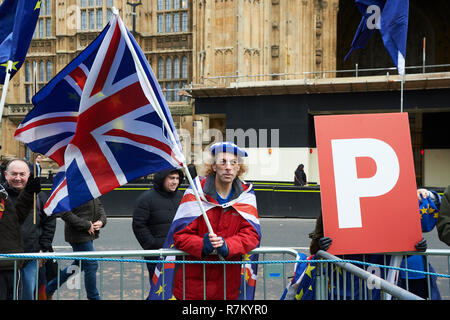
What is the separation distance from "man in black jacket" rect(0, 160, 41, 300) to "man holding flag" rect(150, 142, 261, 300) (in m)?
1.28

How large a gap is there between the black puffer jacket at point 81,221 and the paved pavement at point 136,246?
0.78 meters

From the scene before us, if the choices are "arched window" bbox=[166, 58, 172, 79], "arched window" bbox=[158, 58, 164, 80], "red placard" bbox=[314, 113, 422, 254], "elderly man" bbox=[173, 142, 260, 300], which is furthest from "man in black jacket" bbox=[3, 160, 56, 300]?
"arched window" bbox=[158, 58, 164, 80]

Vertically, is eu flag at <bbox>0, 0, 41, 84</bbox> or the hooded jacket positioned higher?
eu flag at <bbox>0, 0, 41, 84</bbox>

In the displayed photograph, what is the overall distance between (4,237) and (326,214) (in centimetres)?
272

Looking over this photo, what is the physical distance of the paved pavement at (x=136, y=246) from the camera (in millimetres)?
6020

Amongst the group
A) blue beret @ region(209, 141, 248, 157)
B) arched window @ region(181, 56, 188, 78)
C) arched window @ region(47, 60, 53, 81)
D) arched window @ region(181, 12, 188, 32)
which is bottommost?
blue beret @ region(209, 141, 248, 157)

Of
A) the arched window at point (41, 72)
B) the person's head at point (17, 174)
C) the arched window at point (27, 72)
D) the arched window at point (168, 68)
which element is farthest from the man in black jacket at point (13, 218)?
the arched window at point (27, 72)

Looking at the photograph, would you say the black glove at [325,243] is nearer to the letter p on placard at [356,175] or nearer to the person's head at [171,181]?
the letter p on placard at [356,175]

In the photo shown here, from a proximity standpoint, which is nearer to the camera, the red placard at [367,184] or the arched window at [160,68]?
the red placard at [367,184]

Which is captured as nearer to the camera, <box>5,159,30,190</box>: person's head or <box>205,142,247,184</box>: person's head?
<box>205,142,247,184</box>: person's head

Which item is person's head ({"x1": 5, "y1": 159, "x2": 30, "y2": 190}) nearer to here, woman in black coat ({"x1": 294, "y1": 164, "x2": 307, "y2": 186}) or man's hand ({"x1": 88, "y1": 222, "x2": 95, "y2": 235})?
man's hand ({"x1": 88, "y1": 222, "x2": 95, "y2": 235})

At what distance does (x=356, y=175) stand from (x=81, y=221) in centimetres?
337

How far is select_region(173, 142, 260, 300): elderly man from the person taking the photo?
3.46 m
